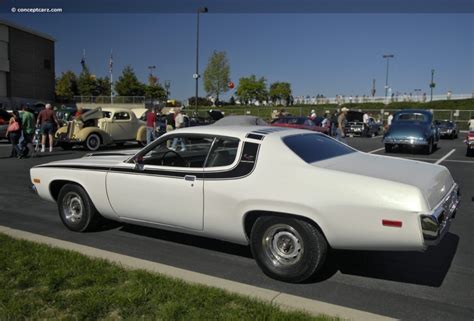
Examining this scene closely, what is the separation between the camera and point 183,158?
202 inches

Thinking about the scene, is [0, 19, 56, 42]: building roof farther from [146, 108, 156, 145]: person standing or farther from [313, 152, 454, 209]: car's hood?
[313, 152, 454, 209]: car's hood

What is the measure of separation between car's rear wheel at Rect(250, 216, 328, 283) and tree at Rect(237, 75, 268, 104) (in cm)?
8413

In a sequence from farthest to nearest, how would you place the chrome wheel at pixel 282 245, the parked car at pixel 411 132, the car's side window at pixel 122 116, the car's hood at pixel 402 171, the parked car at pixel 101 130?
the car's side window at pixel 122 116
the parked car at pixel 411 132
the parked car at pixel 101 130
the chrome wheel at pixel 282 245
the car's hood at pixel 402 171

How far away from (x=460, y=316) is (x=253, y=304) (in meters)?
1.61

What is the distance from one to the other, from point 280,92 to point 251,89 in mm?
7791

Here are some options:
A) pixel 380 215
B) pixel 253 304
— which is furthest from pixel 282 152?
pixel 253 304

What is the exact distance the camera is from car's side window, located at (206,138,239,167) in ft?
15.1

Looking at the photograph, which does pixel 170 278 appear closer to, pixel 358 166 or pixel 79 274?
pixel 79 274

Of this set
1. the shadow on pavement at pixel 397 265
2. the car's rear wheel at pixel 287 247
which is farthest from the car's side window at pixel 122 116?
the car's rear wheel at pixel 287 247

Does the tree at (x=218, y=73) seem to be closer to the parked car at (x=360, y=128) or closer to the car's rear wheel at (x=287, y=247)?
the parked car at (x=360, y=128)

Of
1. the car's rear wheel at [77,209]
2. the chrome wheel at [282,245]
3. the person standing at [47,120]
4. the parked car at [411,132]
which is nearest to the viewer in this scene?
the chrome wheel at [282,245]

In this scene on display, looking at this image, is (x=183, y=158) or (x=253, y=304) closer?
(x=253, y=304)

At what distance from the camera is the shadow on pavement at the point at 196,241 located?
518 centimetres

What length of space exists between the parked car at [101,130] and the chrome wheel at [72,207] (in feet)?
36.1
